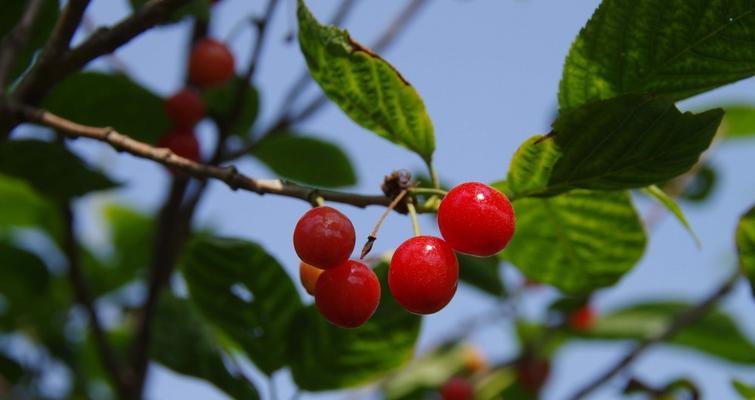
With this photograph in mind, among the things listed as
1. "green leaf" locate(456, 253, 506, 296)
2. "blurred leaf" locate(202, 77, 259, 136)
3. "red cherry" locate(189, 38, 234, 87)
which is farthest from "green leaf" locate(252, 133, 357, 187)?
"green leaf" locate(456, 253, 506, 296)

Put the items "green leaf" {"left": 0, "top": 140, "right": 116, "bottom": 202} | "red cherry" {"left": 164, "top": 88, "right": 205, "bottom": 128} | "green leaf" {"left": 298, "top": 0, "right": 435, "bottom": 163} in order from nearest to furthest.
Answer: "green leaf" {"left": 298, "top": 0, "right": 435, "bottom": 163}, "green leaf" {"left": 0, "top": 140, "right": 116, "bottom": 202}, "red cherry" {"left": 164, "top": 88, "right": 205, "bottom": 128}

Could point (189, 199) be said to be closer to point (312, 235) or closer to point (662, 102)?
point (312, 235)

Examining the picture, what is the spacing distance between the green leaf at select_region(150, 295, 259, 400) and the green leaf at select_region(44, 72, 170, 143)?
0.57 metres

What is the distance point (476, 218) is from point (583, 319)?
2.27 metres

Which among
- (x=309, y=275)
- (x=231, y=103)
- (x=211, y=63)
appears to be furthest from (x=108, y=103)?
(x=309, y=275)

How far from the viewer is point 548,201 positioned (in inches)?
62.3

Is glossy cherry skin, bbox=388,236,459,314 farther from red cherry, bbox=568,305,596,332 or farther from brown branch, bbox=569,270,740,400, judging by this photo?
red cherry, bbox=568,305,596,332

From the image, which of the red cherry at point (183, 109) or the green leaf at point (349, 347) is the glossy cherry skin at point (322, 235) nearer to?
the green leaf at point (349, 347)

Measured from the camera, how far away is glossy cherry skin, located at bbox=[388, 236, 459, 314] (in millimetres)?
1182

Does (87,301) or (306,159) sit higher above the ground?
(306,159)

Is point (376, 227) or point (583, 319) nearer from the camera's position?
point (376, 227)

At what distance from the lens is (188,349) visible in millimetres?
1847

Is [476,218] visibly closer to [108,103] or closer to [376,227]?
[376,227]

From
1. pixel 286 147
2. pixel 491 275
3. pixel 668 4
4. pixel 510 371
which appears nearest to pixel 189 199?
pixel 286 147
